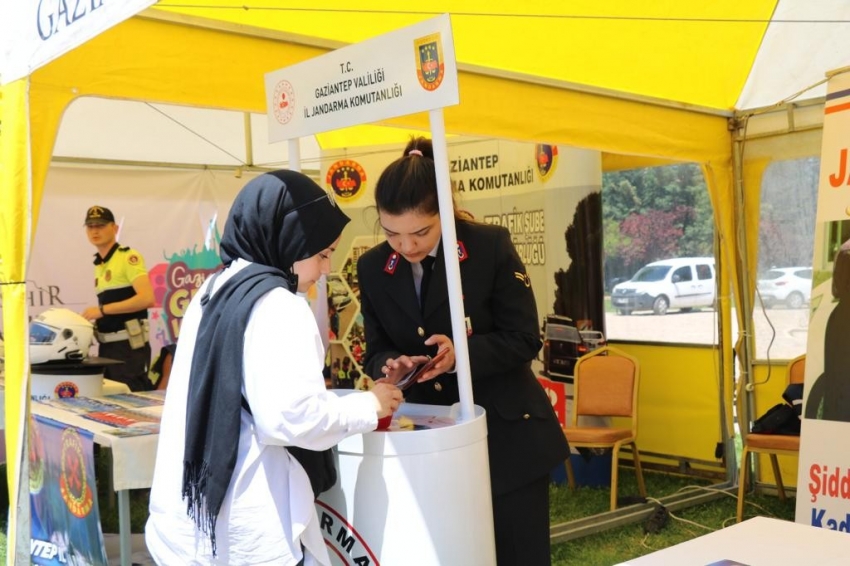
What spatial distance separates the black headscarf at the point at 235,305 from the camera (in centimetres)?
166

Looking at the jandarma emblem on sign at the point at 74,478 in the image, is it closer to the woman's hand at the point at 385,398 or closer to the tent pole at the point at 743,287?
the woman's hand at the point at 385,398

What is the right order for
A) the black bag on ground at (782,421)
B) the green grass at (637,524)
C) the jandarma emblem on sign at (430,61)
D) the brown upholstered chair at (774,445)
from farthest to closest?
1. the black bag on ground at (782,421)
2. the brown upholstered chair at (774,445)
3. the green grass at (637,524)
4. the jandarma emblem on sign at (430,61)

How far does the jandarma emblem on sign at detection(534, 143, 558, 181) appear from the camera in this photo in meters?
5.45

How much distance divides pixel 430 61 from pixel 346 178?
4196 millimetres

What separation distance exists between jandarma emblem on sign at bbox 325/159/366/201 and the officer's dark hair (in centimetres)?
391

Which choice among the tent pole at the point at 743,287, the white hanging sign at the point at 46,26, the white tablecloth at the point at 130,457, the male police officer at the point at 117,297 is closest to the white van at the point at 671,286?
the tent pole at the point at 743,287

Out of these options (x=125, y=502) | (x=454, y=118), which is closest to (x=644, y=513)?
(x=454, y=118)

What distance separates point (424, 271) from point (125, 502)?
5.42ft

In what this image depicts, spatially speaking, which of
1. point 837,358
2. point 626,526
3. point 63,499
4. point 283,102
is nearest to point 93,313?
point 63,499

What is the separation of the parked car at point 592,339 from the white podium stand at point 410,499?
367 cm

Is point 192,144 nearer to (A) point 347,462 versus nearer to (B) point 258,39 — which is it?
(B) point 258,39

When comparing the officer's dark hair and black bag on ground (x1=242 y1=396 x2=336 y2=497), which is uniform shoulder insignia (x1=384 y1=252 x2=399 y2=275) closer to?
the officer's dark hair

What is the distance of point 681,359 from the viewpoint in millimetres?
5832

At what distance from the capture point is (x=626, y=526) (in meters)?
4.90
